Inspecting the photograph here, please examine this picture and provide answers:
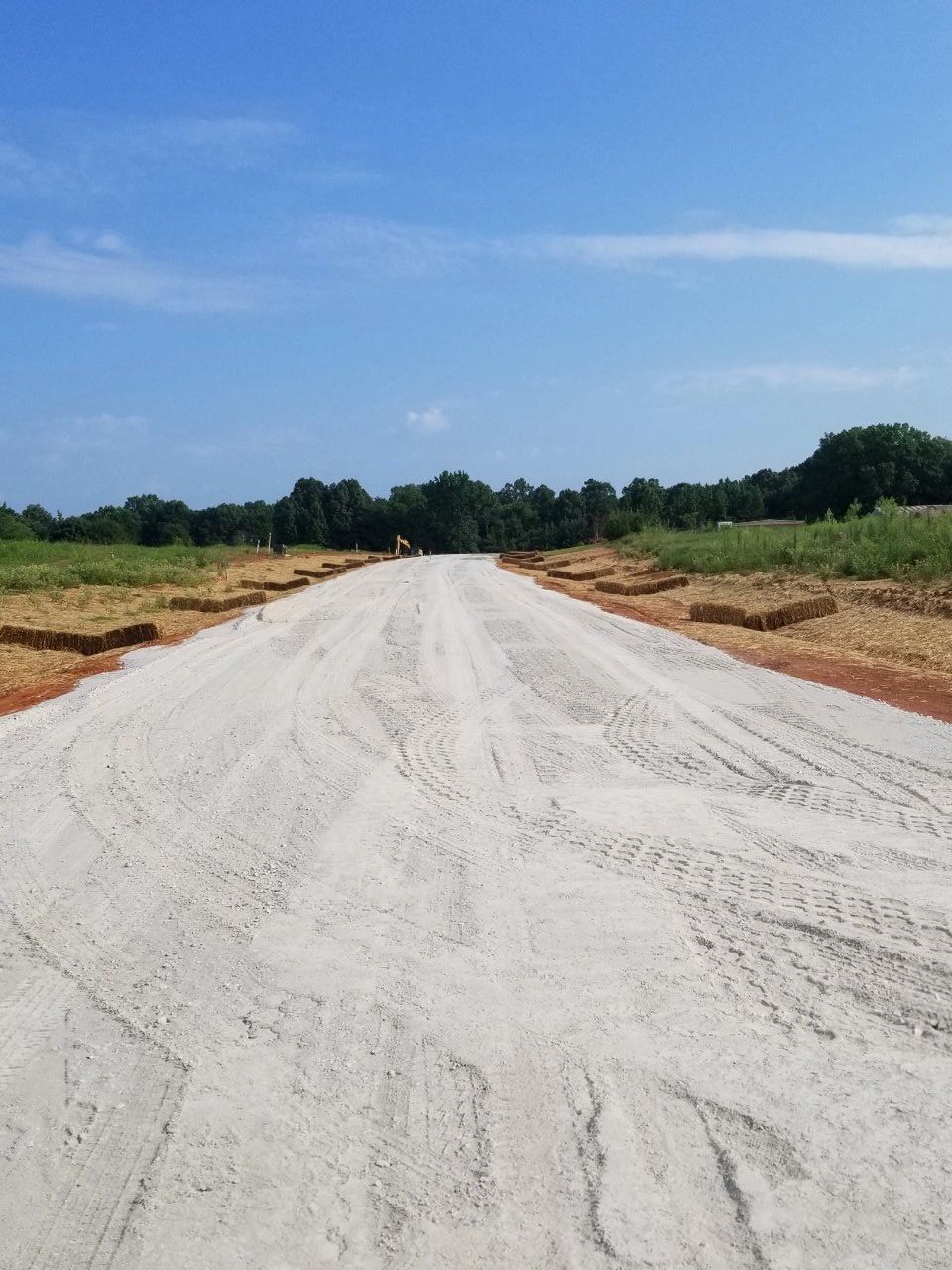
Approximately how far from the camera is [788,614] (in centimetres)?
1461

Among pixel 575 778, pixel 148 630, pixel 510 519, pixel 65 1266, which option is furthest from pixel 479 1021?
pixel 510 519

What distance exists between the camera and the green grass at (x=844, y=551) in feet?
52.6

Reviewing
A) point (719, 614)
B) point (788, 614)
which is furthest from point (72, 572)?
point (788, 614)

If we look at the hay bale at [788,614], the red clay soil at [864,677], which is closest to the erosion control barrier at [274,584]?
the hay bale at [788,614]

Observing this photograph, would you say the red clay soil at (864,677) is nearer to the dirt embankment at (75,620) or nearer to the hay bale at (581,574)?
the dirt embankment at (75,620)

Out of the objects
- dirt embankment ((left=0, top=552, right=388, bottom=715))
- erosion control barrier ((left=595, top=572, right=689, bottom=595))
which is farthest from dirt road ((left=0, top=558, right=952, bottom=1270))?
erosion control barrier ((left=595, top=572, right=689, bottom=595))

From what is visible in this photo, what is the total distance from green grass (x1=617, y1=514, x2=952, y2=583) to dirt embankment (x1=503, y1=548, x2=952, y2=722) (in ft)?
1.40

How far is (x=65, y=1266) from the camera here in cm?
210

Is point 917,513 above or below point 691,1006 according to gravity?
above

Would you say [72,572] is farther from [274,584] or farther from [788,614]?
[788,614]

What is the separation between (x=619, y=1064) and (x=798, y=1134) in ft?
1.66

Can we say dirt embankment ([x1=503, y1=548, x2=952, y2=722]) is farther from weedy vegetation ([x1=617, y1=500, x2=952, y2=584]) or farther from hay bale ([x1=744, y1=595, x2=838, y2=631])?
weedy vegetation ([x1=617, y1=500, x2=952, y2=584])

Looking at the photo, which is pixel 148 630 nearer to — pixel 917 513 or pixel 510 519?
pixel 917 513

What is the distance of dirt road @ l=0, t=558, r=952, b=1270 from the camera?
2207mm
